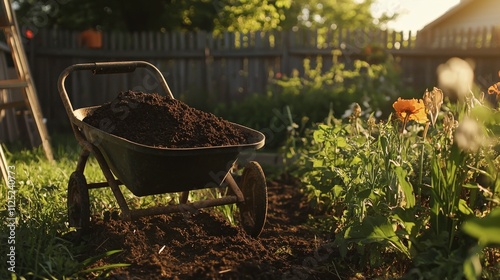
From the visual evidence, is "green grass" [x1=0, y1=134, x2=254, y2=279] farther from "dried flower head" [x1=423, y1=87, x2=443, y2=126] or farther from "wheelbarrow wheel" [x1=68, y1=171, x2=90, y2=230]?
"dried flower head" [x1=423, y1=87, x2=443, y2=126]

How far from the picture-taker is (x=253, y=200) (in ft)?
10.8

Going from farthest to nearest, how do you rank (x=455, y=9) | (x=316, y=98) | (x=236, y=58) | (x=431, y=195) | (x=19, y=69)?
(x=455, y=9) → (x=236, y=58) → (x=316, y=98) → (x=19, y=69) → (x=431, y=195)

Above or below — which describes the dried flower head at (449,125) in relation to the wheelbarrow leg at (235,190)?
above

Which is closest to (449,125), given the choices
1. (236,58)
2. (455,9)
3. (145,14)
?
(236,58)

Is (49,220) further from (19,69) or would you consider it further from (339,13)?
(339,13)

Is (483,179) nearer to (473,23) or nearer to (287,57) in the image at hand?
(287,57)

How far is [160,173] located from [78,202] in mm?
642

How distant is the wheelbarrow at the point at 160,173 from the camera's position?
2.75m

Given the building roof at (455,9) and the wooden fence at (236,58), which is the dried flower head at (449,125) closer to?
the wooden fence at (236,58)

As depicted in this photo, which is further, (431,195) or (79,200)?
Result: (79,200)

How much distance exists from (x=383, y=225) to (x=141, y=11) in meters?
10.8

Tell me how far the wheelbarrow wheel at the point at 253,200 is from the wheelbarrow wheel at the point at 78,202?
0.84 m

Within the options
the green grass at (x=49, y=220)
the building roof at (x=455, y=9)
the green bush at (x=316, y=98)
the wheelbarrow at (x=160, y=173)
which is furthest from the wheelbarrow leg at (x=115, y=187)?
the building roof at (x=455, y=9)

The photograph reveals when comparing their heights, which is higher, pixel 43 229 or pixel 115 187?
pixel 115 187
